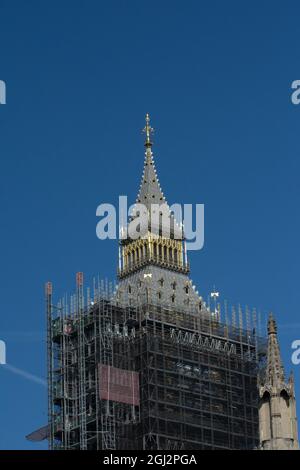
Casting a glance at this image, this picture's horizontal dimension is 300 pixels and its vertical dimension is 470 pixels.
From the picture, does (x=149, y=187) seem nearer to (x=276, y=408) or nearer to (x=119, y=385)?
(x=119, y=385)

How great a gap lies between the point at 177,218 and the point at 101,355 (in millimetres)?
22602

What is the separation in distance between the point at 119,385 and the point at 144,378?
9.60ft

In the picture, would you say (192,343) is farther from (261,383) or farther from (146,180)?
(261,383)

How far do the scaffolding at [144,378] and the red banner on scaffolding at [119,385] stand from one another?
0.10 m

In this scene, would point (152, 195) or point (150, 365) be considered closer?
point (150, 365)

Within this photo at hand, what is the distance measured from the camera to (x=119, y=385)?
165m

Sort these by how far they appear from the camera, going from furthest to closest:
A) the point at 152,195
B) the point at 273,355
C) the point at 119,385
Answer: the point at 152,195
the point at 119,385
the point at 273,355

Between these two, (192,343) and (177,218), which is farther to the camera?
(177,218)

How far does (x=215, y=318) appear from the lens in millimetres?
178000

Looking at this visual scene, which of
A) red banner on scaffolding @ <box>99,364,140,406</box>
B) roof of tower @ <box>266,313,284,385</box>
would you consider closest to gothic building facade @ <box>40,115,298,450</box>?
red banner on scaffolding @ <box>99,364,140,406</box>

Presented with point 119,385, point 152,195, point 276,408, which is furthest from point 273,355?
point 152,195

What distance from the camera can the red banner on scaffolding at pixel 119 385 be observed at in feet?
540
